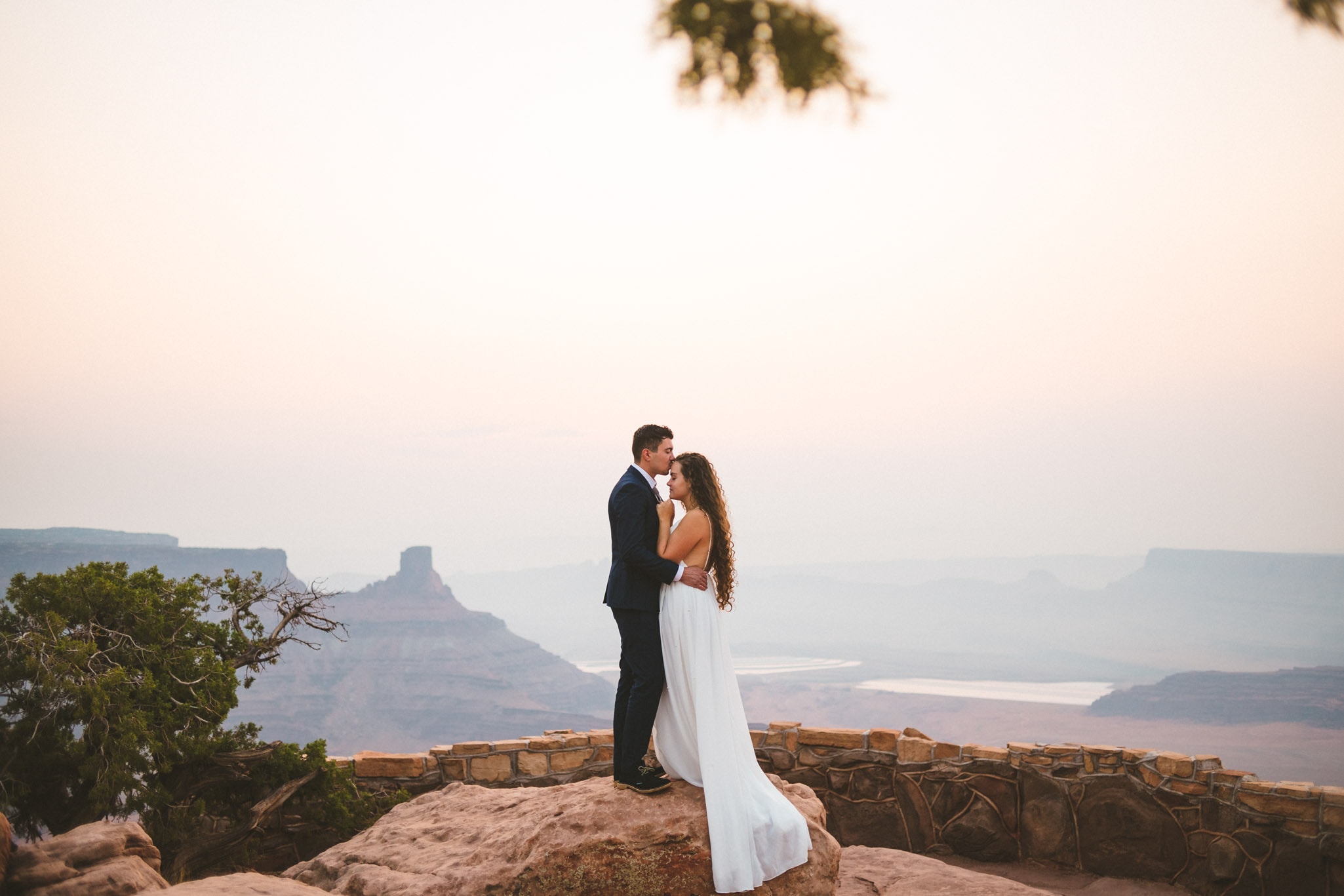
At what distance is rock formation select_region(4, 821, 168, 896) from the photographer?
5516 mm

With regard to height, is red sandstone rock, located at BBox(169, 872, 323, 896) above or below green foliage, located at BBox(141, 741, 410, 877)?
above

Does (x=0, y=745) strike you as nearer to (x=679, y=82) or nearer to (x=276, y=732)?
(x=679, y=82)

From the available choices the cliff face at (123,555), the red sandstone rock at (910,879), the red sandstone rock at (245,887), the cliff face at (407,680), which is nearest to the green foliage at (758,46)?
the red sandstone rock at (245,887)

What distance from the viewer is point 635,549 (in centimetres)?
584

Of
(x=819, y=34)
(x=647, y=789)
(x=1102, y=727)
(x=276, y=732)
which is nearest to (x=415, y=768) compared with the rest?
(x=647, y=789)

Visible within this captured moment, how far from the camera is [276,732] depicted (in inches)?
2441

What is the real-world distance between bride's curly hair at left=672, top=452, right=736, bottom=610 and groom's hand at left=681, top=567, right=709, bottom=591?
10 cm

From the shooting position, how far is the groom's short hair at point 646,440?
6.01 m

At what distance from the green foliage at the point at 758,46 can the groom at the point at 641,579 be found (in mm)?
2702

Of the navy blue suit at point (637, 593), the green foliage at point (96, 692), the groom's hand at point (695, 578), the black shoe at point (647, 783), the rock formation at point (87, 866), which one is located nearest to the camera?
the rock formation at point (87, 866)

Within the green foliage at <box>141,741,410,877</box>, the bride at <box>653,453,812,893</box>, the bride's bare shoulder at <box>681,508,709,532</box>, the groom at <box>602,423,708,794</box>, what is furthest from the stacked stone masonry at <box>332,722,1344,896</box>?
the bride's bare shoulder at <box>681,508,709,532</box>

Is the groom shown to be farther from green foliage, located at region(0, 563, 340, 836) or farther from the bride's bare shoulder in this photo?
green foliage, located at region(0, 563, 340, 836)

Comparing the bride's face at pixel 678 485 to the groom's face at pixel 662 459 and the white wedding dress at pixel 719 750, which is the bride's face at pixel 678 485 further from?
the white wedding dress at pixel 719 750

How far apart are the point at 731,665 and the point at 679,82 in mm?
3815
